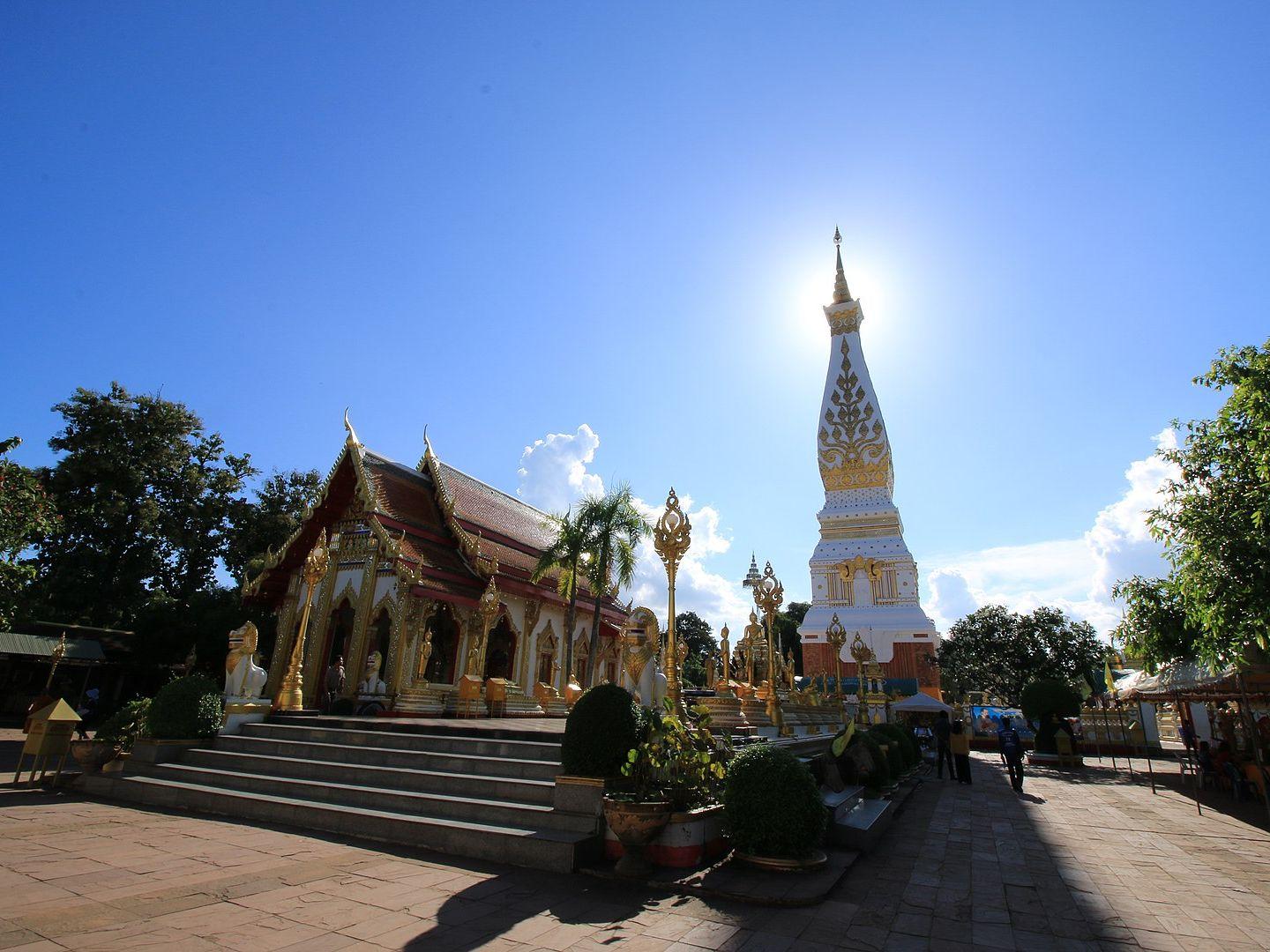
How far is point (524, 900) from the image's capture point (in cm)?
516

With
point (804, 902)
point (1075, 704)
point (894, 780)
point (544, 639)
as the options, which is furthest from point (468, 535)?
point (1075, 704)

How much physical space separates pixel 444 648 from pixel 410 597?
2.46m

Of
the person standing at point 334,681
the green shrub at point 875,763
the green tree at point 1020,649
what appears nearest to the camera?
the green shrub at point 875,763

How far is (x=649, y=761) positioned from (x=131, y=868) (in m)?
4.67

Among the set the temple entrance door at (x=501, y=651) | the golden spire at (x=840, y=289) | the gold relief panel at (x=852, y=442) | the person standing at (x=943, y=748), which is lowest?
the person standing at (x=943, y=748)

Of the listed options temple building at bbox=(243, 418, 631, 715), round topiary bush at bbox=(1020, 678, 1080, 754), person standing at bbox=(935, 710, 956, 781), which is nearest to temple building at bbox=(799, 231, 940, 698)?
round topiary bush at bbox=(1020, 678, 1080, 754)

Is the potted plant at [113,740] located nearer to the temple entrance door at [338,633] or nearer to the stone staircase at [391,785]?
the stone staircase at [391,785]

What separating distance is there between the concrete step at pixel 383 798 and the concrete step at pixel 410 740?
94 centimetres

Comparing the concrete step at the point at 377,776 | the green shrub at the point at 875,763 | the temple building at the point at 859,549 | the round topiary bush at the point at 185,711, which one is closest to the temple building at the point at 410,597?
the round topiary bush at the point at 185,711

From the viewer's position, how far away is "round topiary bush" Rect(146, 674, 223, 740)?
10.3 metres

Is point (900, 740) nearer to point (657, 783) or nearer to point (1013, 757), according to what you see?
point (1013, 757)

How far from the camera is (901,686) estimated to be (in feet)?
104

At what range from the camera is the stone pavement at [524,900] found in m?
4.34

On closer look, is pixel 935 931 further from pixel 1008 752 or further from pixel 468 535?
pixel 468 535
